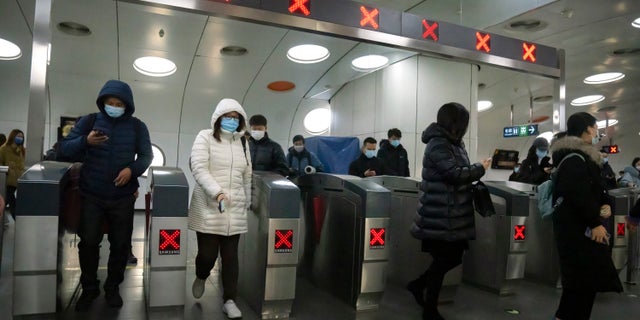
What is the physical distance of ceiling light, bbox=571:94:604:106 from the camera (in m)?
14.1

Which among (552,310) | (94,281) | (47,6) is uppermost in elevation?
(47,6)

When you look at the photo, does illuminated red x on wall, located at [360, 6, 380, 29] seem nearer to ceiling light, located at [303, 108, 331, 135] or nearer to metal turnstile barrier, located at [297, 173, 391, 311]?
metal turnstile barrier, located at [297, 173, 391, 311]

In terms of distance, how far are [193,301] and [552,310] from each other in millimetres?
3063

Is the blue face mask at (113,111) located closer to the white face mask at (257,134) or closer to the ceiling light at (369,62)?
the white face mask at (257,134)

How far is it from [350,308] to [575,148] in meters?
2.05

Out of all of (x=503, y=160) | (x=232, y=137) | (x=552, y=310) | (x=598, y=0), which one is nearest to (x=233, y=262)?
(x=232, y=137)

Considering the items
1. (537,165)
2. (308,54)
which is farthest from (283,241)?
(308,54)

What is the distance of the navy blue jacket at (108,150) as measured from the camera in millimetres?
3135

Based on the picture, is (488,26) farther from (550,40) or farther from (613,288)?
(613,288)

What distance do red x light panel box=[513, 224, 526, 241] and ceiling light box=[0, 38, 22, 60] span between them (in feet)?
29.6

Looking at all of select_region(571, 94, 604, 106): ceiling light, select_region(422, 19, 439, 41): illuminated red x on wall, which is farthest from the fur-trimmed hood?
select_region(571, 94, 604, 106): ceiling light

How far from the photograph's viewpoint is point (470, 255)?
4.57 meters

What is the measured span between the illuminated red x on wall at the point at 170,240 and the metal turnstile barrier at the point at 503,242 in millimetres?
2937

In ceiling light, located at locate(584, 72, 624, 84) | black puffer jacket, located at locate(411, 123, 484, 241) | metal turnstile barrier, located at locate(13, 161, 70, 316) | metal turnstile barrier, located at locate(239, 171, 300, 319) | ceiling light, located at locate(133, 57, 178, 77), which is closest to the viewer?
metal turnstile barrier, located at locate(13, 161, 70, 316)
